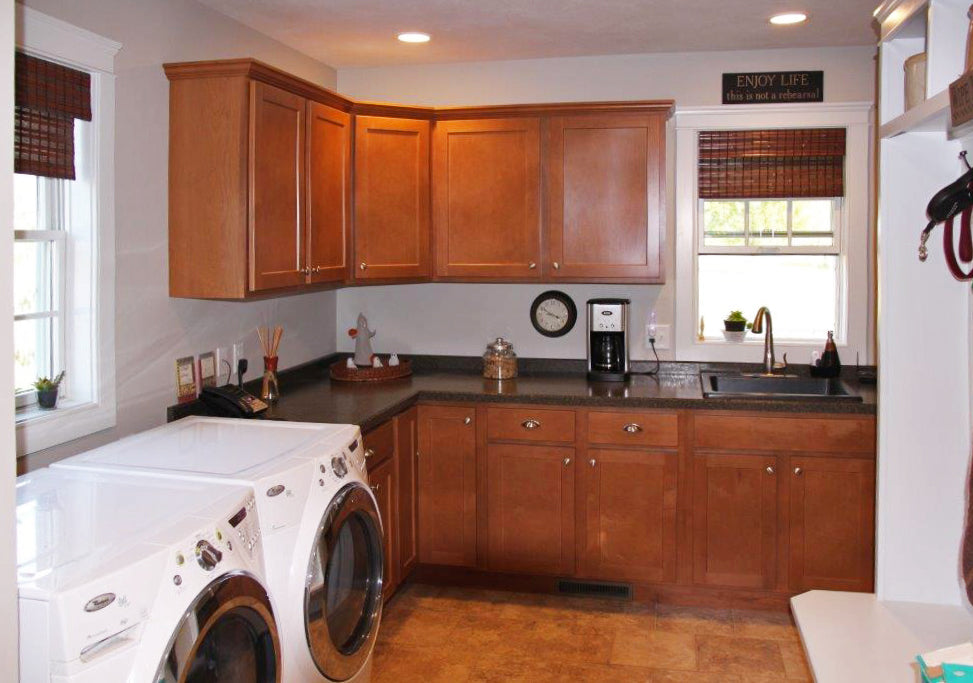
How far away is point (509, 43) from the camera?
4199 mm

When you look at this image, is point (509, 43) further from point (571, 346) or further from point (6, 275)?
point (6, 275)

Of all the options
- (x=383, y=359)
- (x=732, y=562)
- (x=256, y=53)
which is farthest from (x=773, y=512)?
(x=256, y=53)

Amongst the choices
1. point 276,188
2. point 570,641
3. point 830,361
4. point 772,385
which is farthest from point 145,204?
point 830,361

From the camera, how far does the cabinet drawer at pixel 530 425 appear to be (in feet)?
13.2

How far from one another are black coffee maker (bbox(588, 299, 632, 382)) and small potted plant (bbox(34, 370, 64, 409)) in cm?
241

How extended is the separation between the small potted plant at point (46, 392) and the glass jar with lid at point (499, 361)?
83.1 inches

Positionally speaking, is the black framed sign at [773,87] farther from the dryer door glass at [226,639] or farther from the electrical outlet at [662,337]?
the dryer door glass at [226,639]

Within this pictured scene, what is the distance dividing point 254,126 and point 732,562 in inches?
101

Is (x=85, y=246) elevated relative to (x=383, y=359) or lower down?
elevated

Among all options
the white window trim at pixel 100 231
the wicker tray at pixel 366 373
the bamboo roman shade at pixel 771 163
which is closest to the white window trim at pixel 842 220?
the bamboo roman shade at pixel 771 163

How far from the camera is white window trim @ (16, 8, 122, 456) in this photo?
9.17ft

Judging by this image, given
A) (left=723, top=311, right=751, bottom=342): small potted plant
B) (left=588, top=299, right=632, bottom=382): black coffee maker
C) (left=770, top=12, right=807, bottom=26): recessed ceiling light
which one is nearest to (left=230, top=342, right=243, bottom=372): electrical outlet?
(left=588, top=299, right=632, bottom=382): black coffee maker

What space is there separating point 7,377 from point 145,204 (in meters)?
1.78

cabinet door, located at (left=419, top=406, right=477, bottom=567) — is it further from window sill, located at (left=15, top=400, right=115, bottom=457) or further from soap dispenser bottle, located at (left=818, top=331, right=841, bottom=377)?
soap dispenser bottle, located at (left=818, top=331, right=841, bottom=377)
